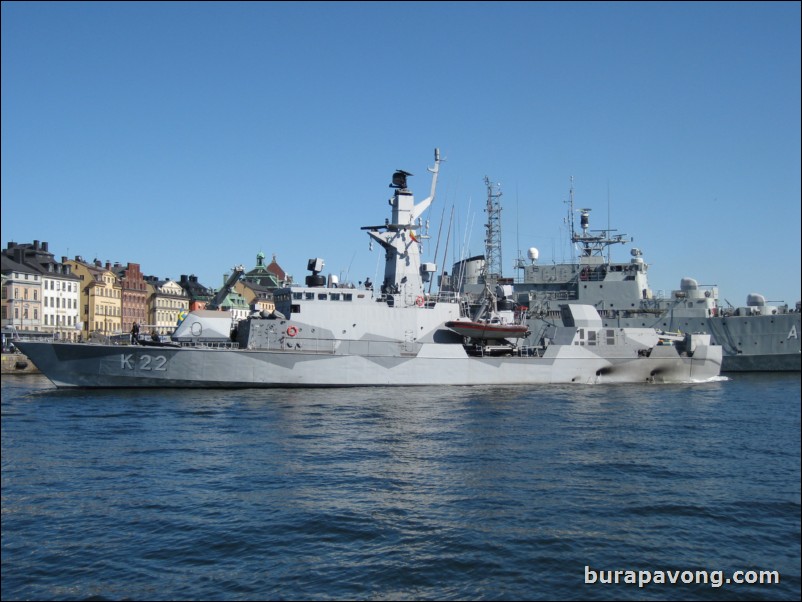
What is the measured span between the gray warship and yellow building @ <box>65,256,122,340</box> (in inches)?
1499

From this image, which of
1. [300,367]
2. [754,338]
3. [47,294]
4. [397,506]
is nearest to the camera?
[397,506]

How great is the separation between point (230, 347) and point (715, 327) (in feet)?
101

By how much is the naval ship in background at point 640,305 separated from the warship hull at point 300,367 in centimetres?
790

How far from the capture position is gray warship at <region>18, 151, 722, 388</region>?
27.7 m

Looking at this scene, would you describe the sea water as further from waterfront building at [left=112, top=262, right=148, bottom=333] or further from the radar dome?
waterfront building at [left=112, top=262, right=148, bottom=333]

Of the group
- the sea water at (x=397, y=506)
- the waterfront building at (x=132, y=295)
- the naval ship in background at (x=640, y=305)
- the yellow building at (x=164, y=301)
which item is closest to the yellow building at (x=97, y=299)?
the waterfront building at (x=132, y=295)

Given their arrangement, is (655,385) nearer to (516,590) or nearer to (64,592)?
(516,590)

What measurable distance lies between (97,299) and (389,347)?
44.5 metres

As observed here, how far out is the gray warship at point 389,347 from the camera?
90.7 feet

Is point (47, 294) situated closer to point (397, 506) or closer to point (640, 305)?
point (640, 305)

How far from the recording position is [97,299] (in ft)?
212

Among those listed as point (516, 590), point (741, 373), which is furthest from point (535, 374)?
point (516, 590)

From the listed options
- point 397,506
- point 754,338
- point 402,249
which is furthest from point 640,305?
point 397,506

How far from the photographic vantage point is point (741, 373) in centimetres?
4231
